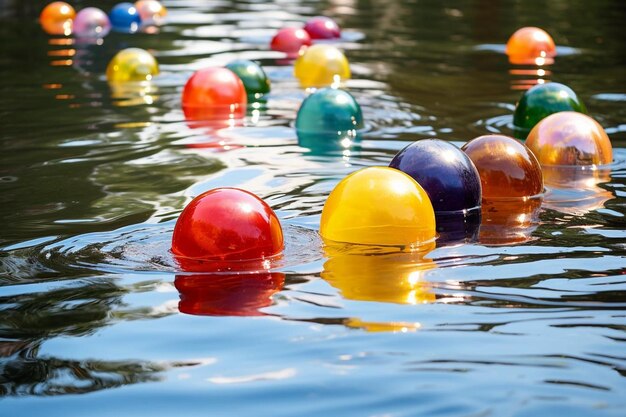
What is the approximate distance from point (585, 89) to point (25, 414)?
10176 mm

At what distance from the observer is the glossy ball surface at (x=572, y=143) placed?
29.9 ft

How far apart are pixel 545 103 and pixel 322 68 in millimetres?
4135

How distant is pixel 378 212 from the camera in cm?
662

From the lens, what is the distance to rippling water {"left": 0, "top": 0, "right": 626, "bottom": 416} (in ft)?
14.7

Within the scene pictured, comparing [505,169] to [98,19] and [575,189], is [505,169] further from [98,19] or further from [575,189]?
[98,19]

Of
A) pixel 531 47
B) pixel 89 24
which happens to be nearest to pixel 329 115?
pixel 531 47

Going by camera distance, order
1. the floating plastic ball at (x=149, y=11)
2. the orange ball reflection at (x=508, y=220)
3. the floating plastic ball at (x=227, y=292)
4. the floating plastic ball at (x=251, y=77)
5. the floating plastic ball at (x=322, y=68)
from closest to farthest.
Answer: the floating plastic ball at (x=227, y=292), the orange ball reflection at (x=508, y=220), the floating plastic ball at (x=251, y=77), the floating plastic ball at (x=322, y=68), the floating plastic ball at (x=149, y=11)

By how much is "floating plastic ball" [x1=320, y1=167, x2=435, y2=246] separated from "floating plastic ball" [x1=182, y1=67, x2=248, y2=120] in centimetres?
551

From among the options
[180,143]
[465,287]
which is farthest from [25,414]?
[180,143]

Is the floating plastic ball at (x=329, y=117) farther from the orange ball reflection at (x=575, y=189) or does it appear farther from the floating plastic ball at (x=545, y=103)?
the orange ball reflection at (x=575, y=189)

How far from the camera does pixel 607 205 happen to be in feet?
25.3

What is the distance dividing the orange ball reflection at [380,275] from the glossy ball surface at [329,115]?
4348 mm

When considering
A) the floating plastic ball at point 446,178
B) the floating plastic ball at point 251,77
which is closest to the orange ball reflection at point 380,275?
the floating plastic ball at point 446,178

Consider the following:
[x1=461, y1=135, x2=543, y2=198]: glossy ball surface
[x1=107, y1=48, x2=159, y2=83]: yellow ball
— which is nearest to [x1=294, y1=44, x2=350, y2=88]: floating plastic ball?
[x1=107, y1=48, x2=159, y2=83]: yellow ball
